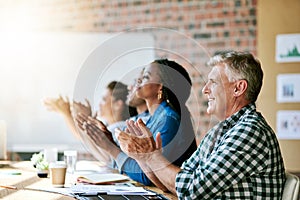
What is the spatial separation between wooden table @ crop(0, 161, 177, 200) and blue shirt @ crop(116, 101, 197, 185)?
20cm

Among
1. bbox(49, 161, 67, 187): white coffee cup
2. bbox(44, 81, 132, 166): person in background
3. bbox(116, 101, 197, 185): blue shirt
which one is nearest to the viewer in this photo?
bbox(49, 161, 67, 187): white coffee cup

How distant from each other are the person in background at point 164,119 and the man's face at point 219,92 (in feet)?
1.48

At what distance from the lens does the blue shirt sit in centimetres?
243

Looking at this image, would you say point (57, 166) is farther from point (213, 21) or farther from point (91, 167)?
point (213, 21)

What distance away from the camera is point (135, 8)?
4.88 m

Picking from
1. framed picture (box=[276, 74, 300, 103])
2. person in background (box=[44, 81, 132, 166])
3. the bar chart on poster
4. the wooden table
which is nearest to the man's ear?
the wooden table

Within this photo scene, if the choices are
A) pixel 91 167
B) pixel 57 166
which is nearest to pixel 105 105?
pixel 91 167

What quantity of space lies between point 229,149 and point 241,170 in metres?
0.08

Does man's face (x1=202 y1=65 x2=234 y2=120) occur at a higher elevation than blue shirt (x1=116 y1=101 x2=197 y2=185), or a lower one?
higher

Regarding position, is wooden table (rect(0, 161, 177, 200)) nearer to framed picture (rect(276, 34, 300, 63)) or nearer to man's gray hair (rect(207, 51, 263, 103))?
man's gray hair (rect(207, 51, 263, 103))

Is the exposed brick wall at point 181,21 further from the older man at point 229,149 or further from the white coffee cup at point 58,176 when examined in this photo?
the older man at point 229,149

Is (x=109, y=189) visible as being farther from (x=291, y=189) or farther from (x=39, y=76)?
(x=39, y=76)

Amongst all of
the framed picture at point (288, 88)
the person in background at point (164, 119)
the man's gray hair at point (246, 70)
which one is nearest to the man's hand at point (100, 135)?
Answer: the person in background at point (164, 119)

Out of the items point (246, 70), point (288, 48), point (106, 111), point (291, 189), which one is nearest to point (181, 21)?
point (288, 48)
